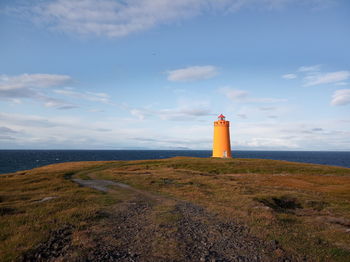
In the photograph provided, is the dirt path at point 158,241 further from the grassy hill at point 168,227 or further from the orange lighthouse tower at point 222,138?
the orange lighthouse tower at point 222,138

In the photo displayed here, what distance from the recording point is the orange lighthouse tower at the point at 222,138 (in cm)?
6481

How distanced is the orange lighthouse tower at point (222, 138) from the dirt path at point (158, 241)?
49542 mm

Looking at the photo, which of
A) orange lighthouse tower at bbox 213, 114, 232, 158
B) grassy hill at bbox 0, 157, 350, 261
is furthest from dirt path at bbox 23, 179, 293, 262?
orange lighthouse tower at bbox 213, 114, 232, 158

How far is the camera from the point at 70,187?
86.3ft

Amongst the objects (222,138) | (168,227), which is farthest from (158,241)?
(222,138)

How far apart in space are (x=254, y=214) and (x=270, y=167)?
36.6m

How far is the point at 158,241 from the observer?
1156 cm

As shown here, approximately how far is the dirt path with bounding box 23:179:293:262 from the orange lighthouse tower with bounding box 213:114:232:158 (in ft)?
163

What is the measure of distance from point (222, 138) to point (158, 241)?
2185 inches

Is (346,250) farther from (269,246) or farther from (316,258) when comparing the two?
(269,246)

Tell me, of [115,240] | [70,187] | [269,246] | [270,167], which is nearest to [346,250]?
[269,246]

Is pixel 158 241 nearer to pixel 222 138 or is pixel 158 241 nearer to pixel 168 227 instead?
pixel 168 227

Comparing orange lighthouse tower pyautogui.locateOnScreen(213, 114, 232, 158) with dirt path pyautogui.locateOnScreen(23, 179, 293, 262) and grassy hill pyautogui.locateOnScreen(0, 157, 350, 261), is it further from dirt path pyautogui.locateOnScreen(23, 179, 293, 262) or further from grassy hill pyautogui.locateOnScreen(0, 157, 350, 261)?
dirt path pyautogui.locateOnScreen(23, 179, 293, 262)

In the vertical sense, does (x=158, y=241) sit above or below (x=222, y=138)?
below
